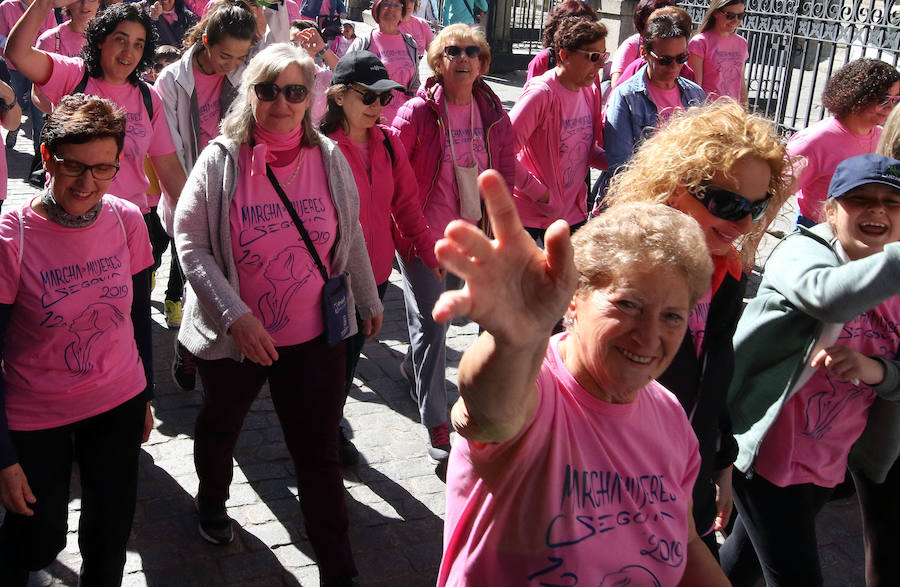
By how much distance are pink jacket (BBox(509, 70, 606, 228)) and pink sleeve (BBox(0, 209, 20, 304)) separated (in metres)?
3.10

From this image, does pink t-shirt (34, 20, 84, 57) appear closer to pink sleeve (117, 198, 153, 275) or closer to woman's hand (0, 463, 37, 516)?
pink sleeve (117, 198, 153, 275)

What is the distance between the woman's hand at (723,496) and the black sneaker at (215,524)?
205 cm

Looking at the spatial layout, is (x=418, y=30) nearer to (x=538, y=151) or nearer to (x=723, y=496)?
(x=538, y=151)

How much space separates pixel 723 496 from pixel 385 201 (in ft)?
6.93

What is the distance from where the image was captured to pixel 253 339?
128 inches

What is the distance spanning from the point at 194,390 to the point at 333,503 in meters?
2.10

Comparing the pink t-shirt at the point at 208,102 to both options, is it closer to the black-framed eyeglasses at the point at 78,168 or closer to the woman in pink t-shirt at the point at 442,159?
the woman in pink t-shirt at the point at 442,159

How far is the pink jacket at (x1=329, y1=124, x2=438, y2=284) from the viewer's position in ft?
14.0

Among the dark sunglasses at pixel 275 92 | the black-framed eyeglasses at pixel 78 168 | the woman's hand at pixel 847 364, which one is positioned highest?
the dark sunglasses at pixel 275 92

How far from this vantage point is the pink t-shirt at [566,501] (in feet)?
6.25

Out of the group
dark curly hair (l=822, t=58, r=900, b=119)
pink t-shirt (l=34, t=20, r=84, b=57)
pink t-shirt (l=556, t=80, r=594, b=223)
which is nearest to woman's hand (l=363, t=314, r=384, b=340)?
pink t-shirt (l=556, t=80, r=594, b=223)

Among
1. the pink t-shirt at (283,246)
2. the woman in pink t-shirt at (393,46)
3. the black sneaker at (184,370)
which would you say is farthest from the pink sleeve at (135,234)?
the woman in pink t-shirt at (393,46)

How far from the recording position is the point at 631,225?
220 centimetres

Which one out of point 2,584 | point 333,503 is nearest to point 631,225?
point 333,503
